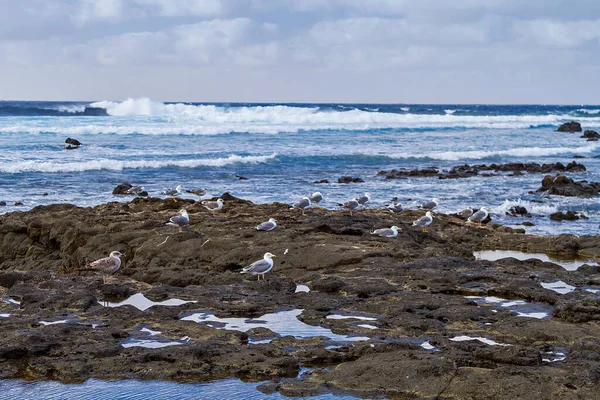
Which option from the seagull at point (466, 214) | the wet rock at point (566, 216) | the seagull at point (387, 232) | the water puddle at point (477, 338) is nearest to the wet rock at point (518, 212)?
the wet rock at point (566, 216)

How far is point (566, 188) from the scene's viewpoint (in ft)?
74.6

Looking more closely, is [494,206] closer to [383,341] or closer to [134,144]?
[383,341]

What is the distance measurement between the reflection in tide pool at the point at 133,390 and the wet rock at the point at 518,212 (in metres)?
13.8

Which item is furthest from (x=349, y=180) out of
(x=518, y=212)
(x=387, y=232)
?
(x=387, y=232)

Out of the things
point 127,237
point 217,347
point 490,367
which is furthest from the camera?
point 127,237

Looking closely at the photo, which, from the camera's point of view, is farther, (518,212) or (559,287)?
(518,212)

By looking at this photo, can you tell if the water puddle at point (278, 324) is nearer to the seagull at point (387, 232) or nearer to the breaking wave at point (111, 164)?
the seagull at point (387, 232)

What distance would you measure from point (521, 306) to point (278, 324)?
9.40 feet

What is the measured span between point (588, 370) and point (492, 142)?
4263 cm

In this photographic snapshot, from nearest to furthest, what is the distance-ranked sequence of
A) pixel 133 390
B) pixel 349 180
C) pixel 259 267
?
pixel 133 390
pixel 259 267
pixel 349 180

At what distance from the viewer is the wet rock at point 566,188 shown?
2256 centimetres

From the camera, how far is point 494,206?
20.2 meters

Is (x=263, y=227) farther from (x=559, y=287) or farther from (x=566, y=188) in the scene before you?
(x=566, y=188)

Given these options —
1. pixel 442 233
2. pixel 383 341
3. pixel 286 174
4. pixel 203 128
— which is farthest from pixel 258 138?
pixel 383 341
